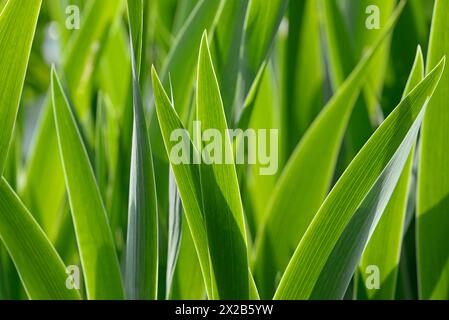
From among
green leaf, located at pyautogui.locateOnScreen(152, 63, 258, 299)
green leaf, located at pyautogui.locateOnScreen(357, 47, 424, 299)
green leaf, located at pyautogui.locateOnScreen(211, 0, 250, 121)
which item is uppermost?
green leaf, located at pyautogui.locateOnScreen(211, 0, 250, 121)

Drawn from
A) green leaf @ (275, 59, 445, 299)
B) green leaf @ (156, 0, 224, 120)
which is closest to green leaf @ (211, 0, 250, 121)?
green leaf @ (156, 0, 224, 120)

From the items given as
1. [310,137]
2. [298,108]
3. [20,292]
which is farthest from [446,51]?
[20,292]

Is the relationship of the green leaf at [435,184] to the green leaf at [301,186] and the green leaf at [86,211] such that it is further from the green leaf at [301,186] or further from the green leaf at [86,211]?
the green leaf at [86,211]

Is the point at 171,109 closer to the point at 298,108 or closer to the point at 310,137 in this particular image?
the point at 310,137

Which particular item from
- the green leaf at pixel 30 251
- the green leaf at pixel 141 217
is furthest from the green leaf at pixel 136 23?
the green leaf at pixel 30 251

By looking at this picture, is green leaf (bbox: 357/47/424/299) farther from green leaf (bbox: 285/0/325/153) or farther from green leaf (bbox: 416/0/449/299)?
green leaf (bbox: 285/0/325/153)

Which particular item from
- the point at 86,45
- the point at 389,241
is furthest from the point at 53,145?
the point at 389,241

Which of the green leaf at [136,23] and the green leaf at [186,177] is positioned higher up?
the green leaf at [136,23]
